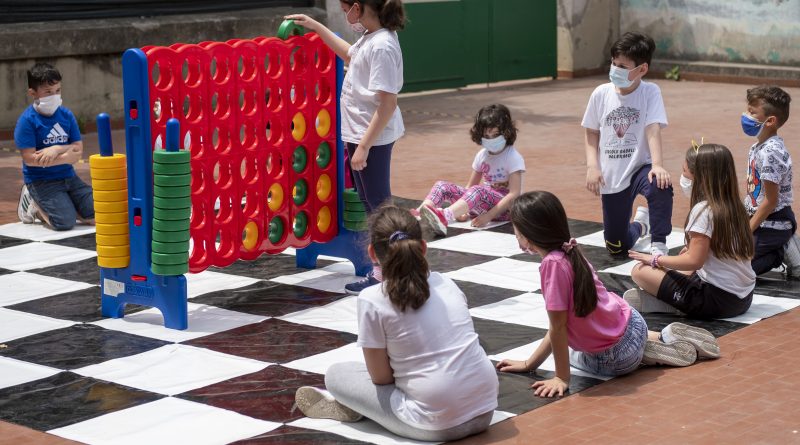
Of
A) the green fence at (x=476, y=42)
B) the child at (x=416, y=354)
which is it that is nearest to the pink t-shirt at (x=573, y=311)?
the child at (x=416, y=354)

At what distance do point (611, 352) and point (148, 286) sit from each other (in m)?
2.28

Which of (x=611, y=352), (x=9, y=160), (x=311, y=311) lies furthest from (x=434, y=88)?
(x=611, y=352)

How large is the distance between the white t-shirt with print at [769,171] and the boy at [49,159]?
431 centimetres

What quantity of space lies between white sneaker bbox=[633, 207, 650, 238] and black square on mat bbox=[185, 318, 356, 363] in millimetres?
2643

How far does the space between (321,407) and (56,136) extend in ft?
14.1

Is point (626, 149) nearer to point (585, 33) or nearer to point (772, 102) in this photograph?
point (772, 102)

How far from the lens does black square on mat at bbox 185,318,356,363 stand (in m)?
5.62

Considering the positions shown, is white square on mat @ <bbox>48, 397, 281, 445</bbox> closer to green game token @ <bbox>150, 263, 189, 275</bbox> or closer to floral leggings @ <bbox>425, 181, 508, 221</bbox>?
green game token @ <bbox>150, 263, 189, 275</bbox>

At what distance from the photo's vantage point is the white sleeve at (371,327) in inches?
176

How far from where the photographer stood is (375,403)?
4547 mm

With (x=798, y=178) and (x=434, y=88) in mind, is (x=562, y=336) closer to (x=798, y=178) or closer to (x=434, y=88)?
(x=798, y=178)

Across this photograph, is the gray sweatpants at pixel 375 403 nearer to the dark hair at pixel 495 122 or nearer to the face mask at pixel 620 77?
the face mask at pixel 620 77

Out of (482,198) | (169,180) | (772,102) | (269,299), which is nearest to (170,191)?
(169,180)

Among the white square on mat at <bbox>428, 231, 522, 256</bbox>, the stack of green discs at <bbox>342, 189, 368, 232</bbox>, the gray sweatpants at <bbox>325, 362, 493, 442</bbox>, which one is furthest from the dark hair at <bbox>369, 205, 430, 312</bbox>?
the white square on mat at <bbox>428, 231, 522, 256</bbox>
